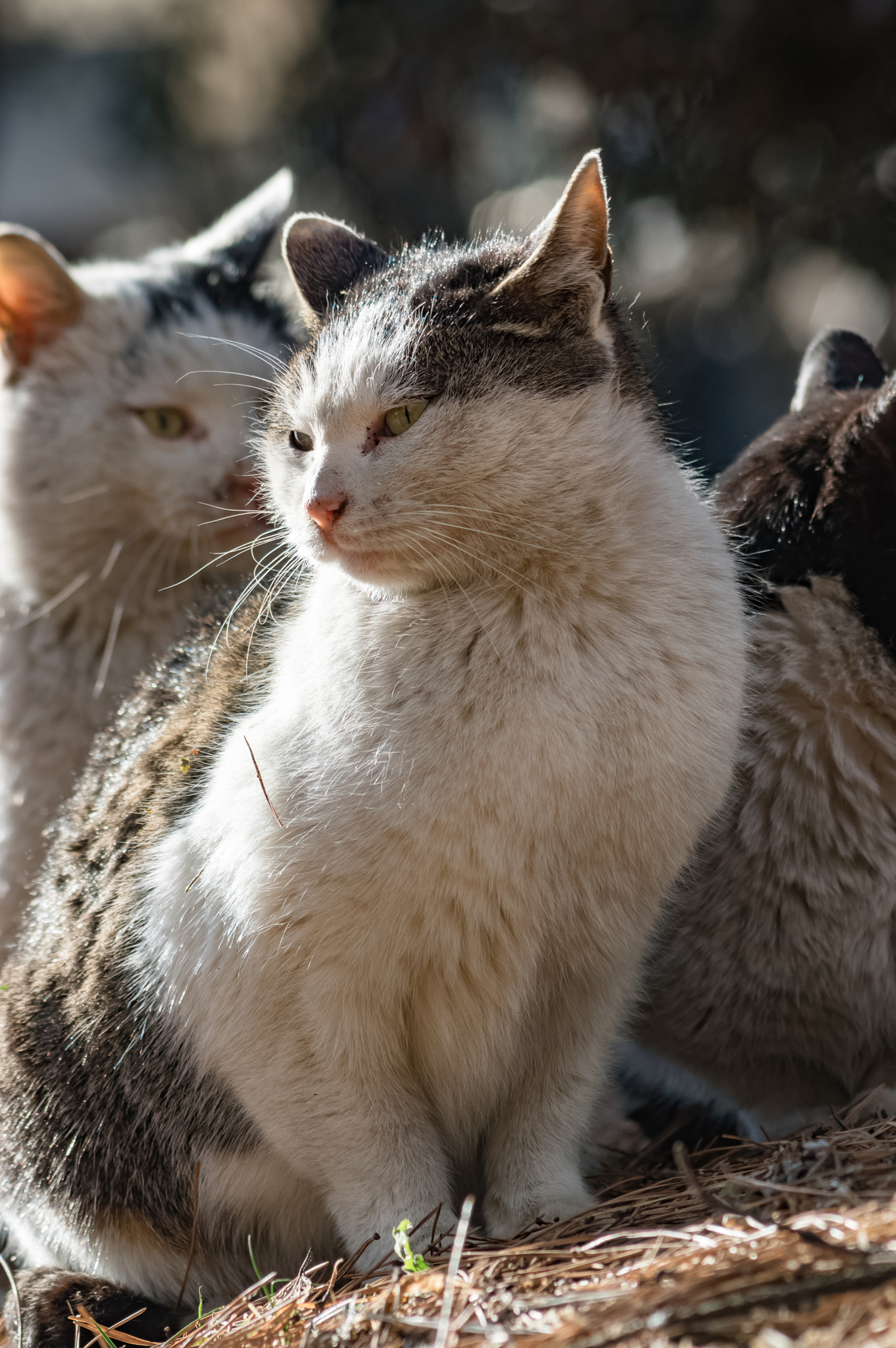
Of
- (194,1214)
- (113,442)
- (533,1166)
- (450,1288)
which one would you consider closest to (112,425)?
(113,442)

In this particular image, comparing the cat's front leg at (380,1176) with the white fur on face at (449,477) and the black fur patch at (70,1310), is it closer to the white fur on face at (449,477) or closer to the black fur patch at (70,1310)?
the black fur patch at (70,1310)

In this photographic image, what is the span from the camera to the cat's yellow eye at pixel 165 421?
2.73 meters

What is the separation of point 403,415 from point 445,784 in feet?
1.70

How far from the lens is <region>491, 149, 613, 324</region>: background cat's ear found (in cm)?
155

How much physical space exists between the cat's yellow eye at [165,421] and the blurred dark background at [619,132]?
3.28 ft

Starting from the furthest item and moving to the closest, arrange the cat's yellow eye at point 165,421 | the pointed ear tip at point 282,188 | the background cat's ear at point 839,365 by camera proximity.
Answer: the pointed ear tip at point 282,188, the cat's yellow eye at point 165,421, the background cat's ear at point 839,365

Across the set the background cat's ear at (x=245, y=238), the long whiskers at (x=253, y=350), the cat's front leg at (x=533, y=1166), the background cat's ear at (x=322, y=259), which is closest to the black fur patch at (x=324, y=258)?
the background cat's ear at (x=322, y=259)

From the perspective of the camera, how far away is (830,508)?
209 cm

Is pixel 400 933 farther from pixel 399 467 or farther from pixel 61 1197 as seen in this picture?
pixel 61 1197

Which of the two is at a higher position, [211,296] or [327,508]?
[211,296]

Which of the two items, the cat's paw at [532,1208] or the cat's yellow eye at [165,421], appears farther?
the cat's yellow eye at [165,421]

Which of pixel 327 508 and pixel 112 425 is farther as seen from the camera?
pixel 112 425

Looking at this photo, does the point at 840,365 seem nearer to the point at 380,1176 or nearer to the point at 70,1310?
the point at 380,1176

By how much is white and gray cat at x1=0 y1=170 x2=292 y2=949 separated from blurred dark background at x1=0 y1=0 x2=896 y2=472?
3.19 feet
